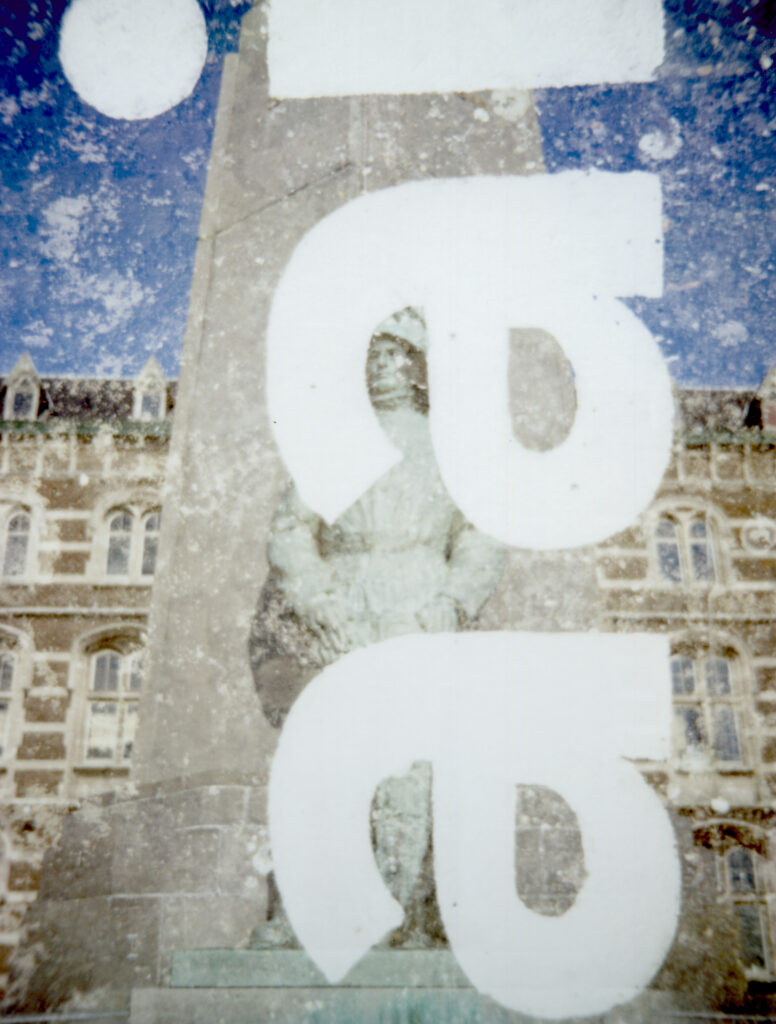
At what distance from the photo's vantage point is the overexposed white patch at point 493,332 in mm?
2463

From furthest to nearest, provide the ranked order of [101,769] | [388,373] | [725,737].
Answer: [725,737] → [101,769] → [388,373]

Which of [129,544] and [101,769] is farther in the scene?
[129,544]

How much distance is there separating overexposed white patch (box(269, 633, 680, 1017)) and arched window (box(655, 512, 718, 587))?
455cm

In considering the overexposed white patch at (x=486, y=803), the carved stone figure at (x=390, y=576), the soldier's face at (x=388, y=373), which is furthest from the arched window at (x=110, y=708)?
the soldier's face at (x=388, y=373)

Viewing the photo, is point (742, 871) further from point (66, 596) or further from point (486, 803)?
point (66, 596)

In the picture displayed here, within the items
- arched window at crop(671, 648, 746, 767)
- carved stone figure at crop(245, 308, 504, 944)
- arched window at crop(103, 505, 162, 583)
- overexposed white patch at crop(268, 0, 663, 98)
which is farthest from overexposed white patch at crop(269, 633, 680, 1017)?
arched window at crop(671, 648, 746, 767)

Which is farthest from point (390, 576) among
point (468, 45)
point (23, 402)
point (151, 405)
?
point (23, 402)

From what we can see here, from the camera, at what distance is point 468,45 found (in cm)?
281

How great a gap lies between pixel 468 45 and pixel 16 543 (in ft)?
13.6

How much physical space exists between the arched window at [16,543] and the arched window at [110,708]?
81 cm

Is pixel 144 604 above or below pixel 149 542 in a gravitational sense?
below

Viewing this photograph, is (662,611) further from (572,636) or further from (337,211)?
(337,211)

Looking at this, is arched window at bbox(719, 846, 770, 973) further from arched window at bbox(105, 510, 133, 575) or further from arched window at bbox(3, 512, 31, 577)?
arched window at bbox(3, 512, 31, 577)

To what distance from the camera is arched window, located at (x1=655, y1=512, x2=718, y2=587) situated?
6.58 m
